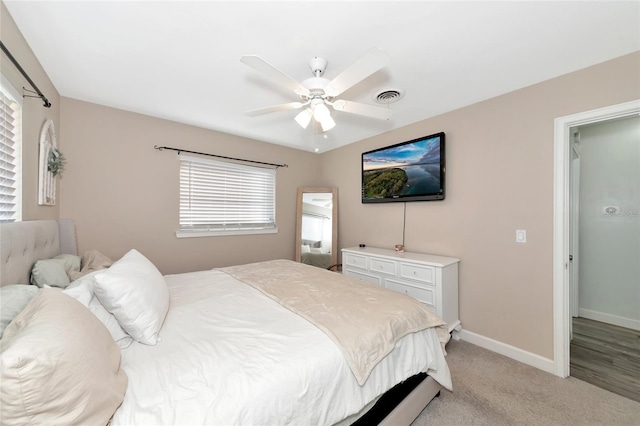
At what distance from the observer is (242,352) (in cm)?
112

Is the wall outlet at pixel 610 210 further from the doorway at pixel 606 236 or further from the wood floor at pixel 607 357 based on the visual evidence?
the wood floor at pixel 607 357

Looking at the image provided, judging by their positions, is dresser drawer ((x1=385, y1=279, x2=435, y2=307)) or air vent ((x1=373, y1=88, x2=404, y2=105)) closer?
air vent ((x1=373, y1=88, x2=404, y2=105))

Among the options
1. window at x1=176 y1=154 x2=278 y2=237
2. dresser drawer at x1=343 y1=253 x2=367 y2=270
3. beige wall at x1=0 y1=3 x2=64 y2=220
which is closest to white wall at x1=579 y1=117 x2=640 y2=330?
dresser drawer at x1=343 y1=253 x2=367 y2=270

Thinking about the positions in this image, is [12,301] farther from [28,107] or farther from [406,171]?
[406,171]

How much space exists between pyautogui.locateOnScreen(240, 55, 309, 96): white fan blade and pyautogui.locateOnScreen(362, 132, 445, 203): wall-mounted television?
180cm

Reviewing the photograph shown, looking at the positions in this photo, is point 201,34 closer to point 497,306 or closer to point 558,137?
point 558,137

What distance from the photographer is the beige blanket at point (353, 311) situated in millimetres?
1271

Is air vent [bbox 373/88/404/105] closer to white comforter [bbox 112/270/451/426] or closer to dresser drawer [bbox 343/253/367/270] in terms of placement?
dresser drawer [bbox 343/253/367/270]

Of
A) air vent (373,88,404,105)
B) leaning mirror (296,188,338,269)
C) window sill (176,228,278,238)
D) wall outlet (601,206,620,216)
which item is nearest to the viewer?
air vent (373,88,404,105)

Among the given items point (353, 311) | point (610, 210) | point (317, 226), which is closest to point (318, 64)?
point (353, 311)

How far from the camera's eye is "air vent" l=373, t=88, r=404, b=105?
2.30 meters

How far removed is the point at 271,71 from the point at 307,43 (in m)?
0.40

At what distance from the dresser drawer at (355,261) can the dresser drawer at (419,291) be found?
444mm

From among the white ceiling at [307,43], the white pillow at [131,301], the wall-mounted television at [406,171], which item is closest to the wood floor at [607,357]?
the wall-mounted television at [406,171]
